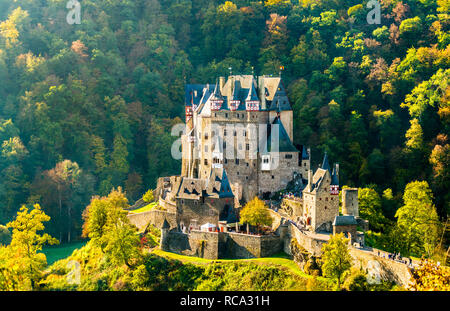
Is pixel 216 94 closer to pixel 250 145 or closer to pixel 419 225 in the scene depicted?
pixel 250 145

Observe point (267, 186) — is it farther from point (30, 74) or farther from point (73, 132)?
point (30, 74)

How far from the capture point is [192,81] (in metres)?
100

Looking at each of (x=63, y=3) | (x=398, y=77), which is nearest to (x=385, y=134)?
(x=398, y=77)

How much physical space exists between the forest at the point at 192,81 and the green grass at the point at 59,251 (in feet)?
13.4

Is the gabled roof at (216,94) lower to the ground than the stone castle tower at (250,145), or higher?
higher

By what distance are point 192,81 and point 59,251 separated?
37924mm

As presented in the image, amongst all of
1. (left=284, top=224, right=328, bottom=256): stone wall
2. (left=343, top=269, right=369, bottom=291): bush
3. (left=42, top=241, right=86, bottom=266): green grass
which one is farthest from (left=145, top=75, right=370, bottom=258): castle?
(left=42, top=241, right=86, bottom=266): green grass

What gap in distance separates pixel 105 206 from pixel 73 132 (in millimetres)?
33623

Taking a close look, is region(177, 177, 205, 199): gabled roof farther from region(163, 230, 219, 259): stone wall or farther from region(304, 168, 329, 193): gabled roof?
region(304, 168, 329, 193): gabled roof

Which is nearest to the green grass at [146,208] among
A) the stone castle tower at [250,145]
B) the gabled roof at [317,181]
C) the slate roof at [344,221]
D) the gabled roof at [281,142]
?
the stone castle tower at [250,145]

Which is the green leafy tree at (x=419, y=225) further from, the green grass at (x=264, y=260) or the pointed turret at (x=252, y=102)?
the pointed turret at (x=252, y=102)

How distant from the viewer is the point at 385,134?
76.8 metres

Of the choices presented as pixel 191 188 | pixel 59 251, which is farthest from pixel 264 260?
pixel 59 251

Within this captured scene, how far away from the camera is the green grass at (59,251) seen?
68.2m
